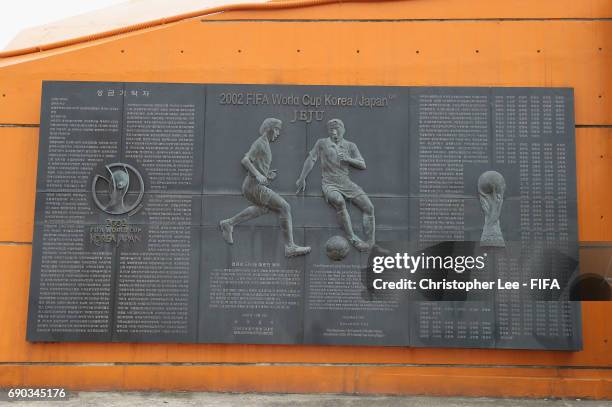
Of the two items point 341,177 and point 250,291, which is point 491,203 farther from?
point 250,291

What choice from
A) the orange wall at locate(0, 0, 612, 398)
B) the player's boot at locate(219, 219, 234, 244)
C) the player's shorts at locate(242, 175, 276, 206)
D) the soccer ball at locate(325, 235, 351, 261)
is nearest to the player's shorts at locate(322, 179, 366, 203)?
the soccer ball at locate(325, 235, 351, 261)

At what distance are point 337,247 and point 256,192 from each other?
1.24 meters

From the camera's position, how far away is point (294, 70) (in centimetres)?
784

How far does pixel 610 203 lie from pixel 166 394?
6.11 metres

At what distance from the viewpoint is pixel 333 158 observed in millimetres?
7461

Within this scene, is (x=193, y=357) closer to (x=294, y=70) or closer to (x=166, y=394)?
(x=166, y=394)

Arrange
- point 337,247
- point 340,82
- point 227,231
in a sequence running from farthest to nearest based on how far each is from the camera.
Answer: point 340,82 < point 227,231 < point 337,247

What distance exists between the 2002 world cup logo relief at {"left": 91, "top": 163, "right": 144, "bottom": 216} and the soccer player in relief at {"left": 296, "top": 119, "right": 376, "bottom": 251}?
2075 millimetres

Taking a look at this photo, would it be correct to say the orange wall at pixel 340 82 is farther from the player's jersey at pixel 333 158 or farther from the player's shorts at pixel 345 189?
the player's shorts at pixel 345 189

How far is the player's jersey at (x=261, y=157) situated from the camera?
7.48 m

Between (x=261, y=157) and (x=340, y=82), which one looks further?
(x=340, y=82)

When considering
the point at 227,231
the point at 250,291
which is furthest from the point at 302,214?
the point at 250,291

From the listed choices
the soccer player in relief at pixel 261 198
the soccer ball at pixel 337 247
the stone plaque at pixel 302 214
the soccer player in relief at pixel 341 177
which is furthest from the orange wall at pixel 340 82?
the soccer ball at pixel 337 247

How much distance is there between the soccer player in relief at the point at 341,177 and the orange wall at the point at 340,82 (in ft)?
2.92
